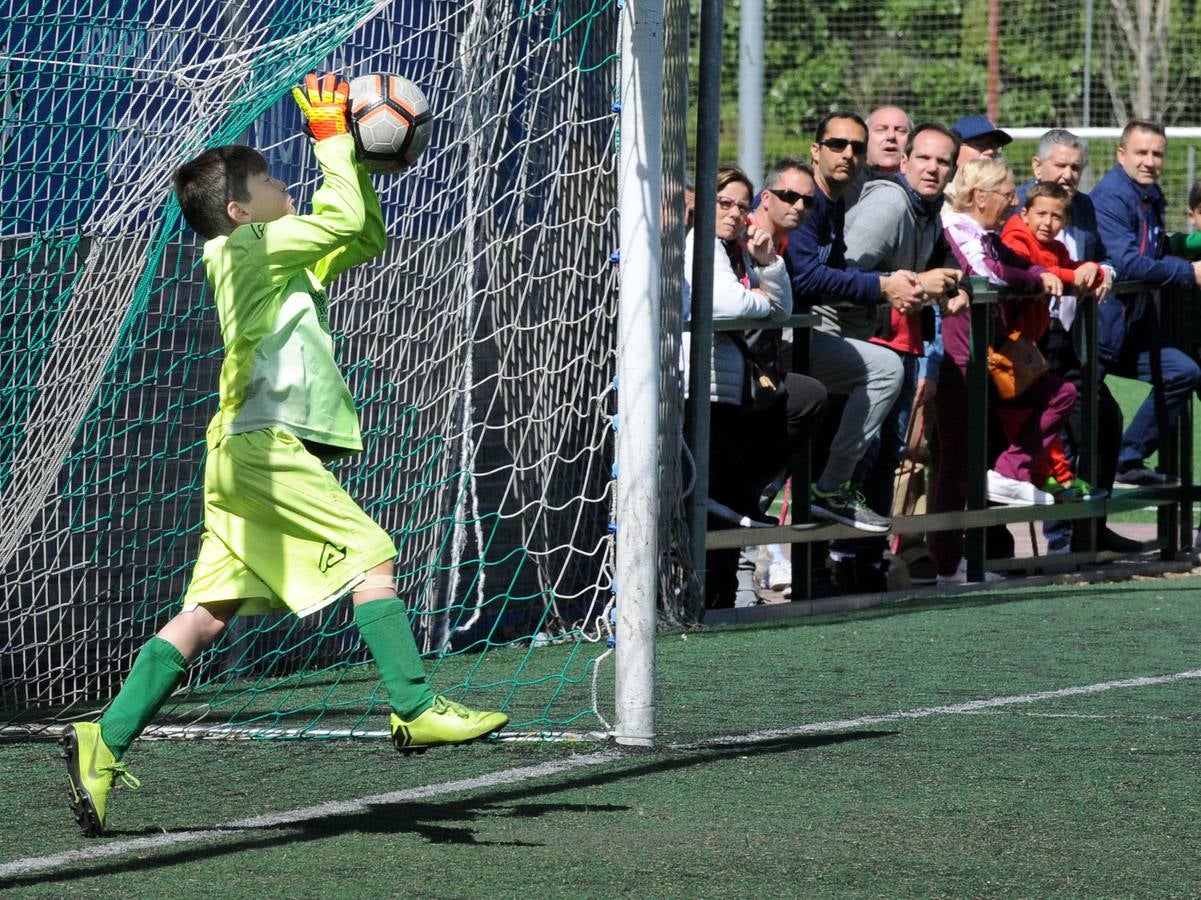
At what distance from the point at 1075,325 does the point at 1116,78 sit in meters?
21.5

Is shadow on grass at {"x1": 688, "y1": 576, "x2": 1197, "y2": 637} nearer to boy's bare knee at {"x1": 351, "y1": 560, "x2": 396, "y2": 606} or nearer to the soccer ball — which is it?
boy's bare knee at {"x1": 351, "y1": 560, "x2": 396, "y2": 606}

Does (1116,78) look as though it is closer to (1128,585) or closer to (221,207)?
(1128,585)

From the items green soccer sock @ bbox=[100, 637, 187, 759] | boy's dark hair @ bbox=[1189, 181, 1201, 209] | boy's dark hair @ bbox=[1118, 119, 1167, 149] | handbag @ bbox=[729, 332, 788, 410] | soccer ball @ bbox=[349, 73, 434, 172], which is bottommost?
green soccer sock @ bbox=[100, 637, 187, 759]

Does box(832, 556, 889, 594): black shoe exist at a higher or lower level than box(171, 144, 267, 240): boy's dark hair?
lower

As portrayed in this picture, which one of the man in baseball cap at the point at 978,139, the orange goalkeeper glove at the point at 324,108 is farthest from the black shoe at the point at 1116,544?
the orange goalkeeper glove at the point at 324,108

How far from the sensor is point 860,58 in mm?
33156

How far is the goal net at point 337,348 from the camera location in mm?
6129

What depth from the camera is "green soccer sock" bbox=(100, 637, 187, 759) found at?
15.4 ft

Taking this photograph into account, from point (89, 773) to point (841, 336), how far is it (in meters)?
5.15

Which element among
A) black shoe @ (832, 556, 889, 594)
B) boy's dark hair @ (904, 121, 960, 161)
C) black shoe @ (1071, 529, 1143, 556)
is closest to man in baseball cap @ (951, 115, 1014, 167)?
boy's dark hair @ (904, 121, 960, 161)

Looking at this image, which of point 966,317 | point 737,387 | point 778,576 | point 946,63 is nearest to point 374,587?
point 737,387

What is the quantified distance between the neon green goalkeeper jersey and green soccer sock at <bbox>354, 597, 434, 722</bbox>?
0.42 m

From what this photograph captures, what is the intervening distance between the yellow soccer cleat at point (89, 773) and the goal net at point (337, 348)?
4.23 ft

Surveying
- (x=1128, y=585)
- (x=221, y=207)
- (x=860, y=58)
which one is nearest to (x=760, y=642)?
(x=1128, y=585)
